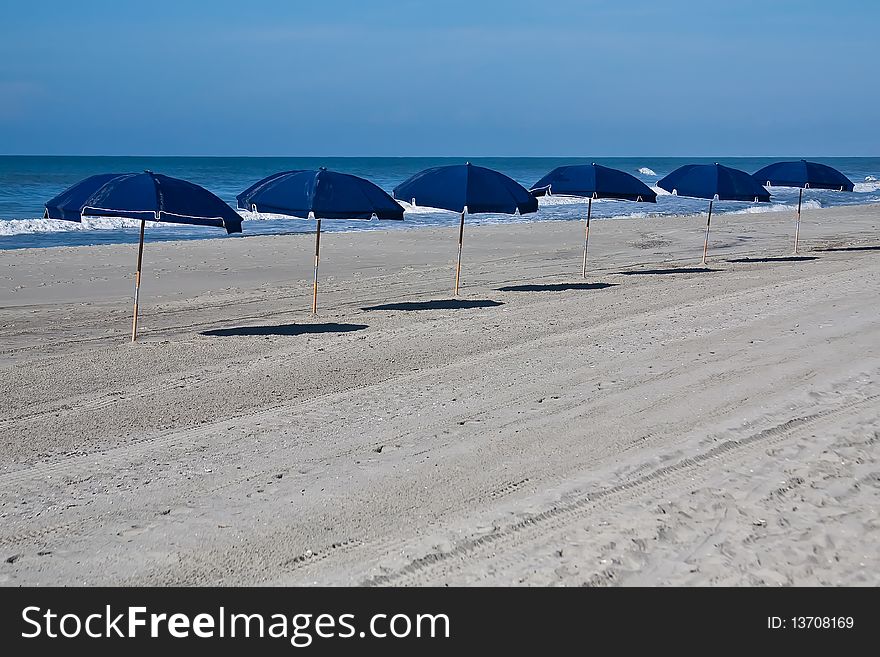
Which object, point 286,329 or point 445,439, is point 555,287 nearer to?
point 286,329

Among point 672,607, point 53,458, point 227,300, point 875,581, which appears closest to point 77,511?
point 53,458

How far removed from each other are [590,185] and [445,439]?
8.94 meters

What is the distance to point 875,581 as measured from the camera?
15.3 ft

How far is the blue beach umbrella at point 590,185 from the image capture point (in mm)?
15188

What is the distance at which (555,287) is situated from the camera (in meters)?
15.8

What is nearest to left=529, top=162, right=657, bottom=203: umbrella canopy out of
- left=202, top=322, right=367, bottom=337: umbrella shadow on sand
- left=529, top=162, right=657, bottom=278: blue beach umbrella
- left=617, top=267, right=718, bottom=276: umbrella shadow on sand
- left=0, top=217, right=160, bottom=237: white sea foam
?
left=529, top=162, right=657, bottom=278: blue beach umbrella

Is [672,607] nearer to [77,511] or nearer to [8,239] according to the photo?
[77,511]

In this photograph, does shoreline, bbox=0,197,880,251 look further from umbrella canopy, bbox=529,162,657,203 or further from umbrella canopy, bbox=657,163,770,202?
umbrella canopy, bbox=529,162,657,203

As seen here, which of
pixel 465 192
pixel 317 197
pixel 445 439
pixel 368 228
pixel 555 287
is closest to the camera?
pixel 445 439

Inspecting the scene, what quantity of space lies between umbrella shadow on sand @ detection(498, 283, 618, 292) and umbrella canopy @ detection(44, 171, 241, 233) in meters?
5.96

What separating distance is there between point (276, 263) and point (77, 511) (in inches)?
545

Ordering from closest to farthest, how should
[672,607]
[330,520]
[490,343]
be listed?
[672,607] → [330,520] → [490,343]

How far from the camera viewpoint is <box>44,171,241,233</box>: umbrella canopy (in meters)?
9.88

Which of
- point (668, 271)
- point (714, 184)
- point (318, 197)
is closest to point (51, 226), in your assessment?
point (668, 271)
